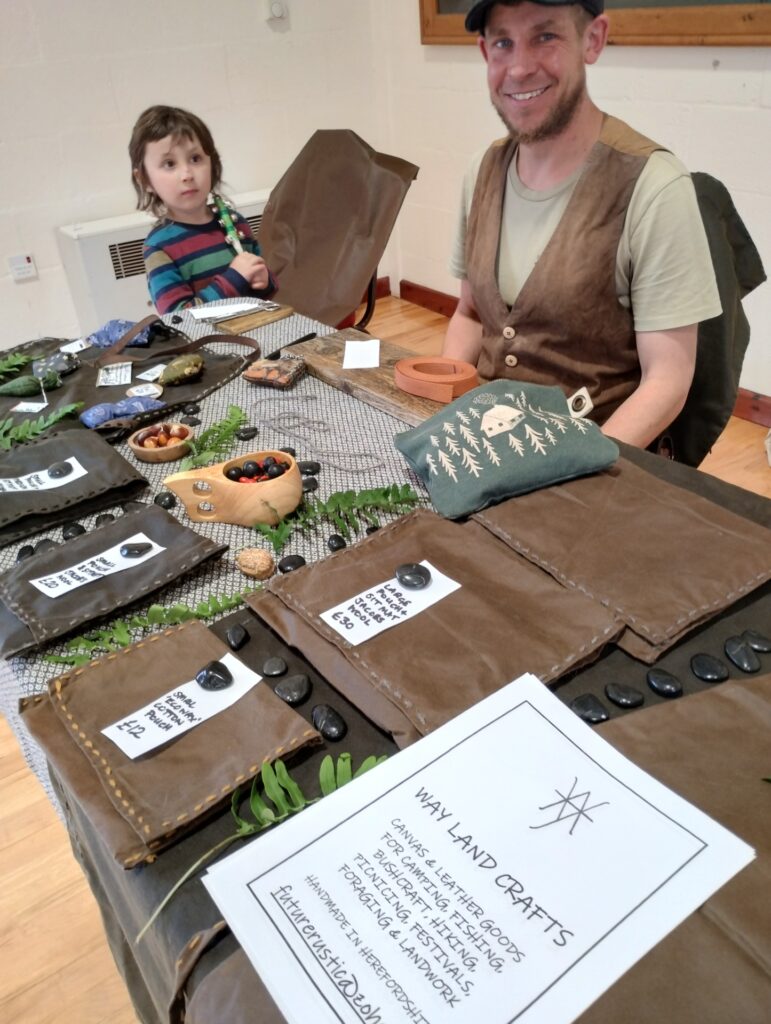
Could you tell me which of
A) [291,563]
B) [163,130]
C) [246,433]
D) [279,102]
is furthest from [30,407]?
[279,102]

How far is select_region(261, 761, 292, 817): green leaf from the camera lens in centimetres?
62

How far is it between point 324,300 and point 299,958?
2227mm

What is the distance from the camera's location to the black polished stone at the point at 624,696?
0.69 m

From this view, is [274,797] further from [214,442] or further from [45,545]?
[214,442]

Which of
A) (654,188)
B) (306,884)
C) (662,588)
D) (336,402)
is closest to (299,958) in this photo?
(306,884)

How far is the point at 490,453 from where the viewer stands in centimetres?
98

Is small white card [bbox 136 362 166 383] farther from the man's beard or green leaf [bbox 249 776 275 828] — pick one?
green leaf [bbox 249 776 275 828]

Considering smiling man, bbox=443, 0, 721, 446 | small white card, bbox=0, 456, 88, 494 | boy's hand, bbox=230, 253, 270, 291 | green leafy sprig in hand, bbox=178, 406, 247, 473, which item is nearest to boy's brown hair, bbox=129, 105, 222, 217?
boy's hand, bbox=230, 253, 270, 291

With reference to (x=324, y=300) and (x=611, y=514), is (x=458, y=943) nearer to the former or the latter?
(x=611, y=514)

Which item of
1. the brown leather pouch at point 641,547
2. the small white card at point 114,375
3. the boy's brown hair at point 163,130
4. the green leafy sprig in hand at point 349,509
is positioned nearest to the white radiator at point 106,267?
the boy's brown hair at point 163,130

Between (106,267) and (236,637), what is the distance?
2.69m

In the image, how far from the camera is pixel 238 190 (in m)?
3.49

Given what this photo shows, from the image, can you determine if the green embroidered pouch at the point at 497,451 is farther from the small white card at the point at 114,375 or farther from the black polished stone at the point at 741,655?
the small white card at the point at 114,375

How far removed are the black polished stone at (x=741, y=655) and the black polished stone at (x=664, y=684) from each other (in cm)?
6
